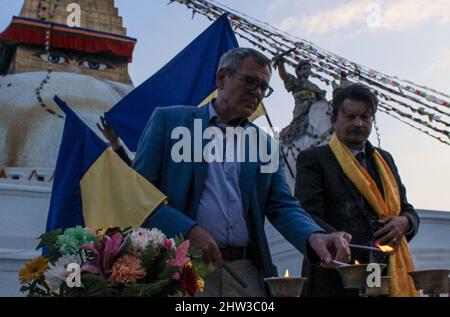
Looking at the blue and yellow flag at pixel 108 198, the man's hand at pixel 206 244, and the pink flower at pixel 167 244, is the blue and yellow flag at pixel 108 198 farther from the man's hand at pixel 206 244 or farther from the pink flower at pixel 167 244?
the pink flower at pixel 167 244

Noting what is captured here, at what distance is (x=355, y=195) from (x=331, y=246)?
2.33 ft

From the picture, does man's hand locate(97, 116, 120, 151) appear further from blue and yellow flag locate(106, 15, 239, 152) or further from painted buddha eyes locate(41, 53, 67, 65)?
painted buddha eyes locate(41, 53, 67, 65)

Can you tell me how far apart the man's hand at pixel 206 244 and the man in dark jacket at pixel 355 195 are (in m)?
0.73

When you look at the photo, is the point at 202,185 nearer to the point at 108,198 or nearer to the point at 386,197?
the point at 108,198

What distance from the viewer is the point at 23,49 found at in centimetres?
1703

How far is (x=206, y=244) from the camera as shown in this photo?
2.23 metres

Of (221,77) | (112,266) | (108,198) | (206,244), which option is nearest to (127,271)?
(112,266)

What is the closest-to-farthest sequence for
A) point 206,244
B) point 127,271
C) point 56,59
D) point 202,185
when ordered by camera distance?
point 127,271 → point 206,244 → point 202,185 → point 56,59

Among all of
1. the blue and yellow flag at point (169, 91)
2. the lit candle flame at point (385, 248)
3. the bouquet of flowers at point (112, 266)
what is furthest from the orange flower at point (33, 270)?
the blue and yellow flag at point (169, 91)

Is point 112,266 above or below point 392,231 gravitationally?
below

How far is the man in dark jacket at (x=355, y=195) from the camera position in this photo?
285cm

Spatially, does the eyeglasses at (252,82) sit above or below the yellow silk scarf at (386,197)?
above

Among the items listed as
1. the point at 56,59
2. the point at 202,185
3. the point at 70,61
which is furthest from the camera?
the point at 70,61

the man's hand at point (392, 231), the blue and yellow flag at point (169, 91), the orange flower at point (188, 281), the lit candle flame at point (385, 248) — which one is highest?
the blue and yellow flag at point (169, 91)
